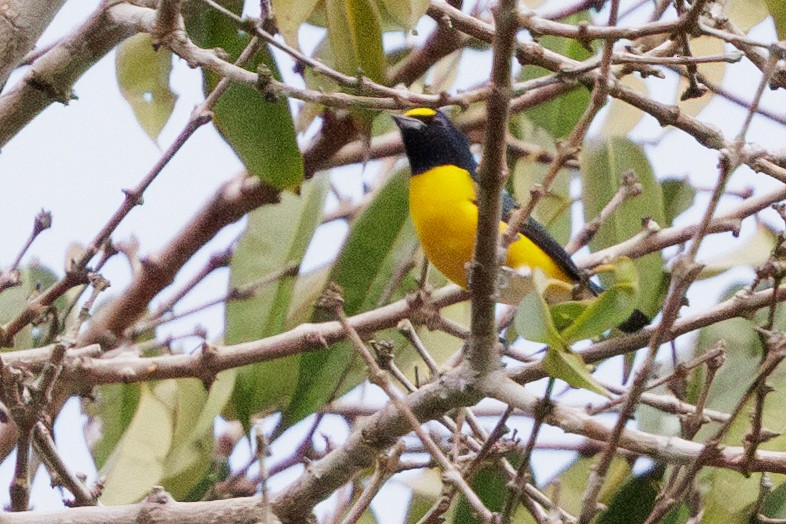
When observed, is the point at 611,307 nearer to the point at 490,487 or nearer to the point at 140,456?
the point at 490,487

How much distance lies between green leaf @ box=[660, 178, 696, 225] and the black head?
488mm

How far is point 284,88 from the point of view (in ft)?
5.39

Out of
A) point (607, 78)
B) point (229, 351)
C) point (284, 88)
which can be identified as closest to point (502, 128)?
point (607, 78)

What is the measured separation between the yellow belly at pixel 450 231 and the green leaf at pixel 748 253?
0.34 m

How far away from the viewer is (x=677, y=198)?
2.71 m

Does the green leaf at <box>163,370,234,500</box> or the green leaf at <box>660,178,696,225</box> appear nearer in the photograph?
the green leaf at <box>163,370,234,500</box>

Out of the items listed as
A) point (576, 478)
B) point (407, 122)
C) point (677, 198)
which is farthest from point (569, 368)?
point (407, 122)

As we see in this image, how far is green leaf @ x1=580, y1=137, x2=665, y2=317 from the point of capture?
246 cm

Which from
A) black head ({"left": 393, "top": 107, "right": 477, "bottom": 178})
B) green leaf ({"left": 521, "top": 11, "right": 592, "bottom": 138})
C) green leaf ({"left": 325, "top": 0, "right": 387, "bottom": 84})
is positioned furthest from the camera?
black head ({"left": 393, "top": 107, "right": 477, "bottom": 178})

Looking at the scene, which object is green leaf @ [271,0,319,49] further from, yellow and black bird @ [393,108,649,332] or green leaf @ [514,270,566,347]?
yellow and black bird @ [393,108,649,332]

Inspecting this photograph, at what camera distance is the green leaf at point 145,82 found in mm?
2119

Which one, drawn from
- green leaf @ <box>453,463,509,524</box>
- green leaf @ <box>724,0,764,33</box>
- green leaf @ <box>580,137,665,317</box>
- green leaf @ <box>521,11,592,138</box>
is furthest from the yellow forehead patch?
green leaf @ <box>453,463,509,524</box>

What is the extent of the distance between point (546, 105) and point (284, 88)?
4.07 ft

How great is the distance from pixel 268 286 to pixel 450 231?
0.45m
